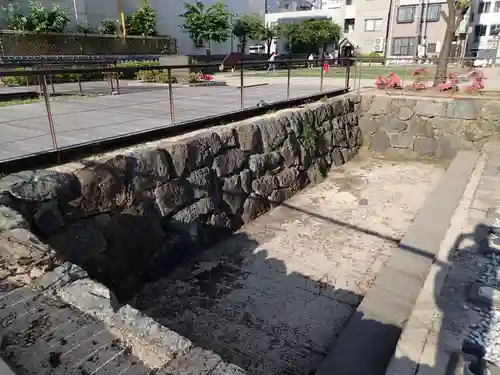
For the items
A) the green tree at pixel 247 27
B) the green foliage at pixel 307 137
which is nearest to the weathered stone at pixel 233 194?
the green foliage at pixel 307 137

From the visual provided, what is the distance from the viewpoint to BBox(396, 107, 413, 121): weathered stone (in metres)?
8.85

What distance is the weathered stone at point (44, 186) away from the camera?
3205mm

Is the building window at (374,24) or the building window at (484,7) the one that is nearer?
the building window at (484,7)

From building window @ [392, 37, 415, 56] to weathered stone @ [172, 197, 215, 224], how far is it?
37708 mm

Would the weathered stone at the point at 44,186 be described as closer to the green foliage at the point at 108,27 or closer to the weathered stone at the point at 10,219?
the weathered stone at the point at 10,219

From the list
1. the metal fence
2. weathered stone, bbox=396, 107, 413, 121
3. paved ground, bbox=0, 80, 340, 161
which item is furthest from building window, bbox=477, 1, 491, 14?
paved ground, bbox=0, 80, 340, 161

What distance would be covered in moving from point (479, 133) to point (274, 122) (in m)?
4.91

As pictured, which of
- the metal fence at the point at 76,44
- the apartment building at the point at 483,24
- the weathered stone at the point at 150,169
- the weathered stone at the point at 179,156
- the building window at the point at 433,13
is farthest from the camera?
the apartment building at the point at 483,24

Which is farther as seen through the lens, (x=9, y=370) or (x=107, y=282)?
(x=107, y=282)

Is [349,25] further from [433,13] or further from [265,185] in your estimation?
[265,185]

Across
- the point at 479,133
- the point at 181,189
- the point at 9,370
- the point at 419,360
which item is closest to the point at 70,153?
the point at 181,189

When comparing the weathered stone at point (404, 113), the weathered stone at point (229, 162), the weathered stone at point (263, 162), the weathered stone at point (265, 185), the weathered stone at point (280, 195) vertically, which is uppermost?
the weathered stone at point (404, 113)

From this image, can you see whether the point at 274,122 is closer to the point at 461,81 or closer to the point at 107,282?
the point at 107,282

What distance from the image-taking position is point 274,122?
20.4 ft
